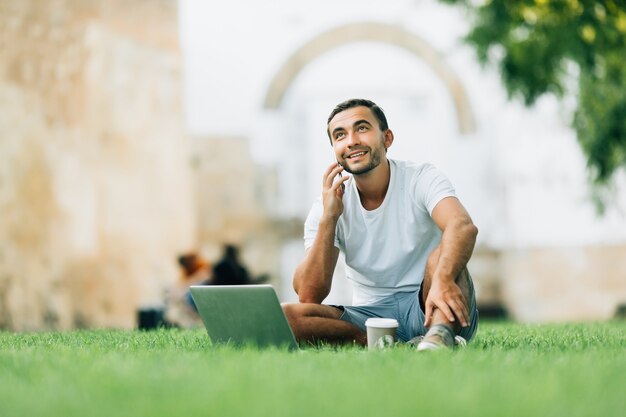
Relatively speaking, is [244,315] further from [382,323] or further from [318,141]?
[318,141]

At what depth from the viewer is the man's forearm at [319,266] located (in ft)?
16.0

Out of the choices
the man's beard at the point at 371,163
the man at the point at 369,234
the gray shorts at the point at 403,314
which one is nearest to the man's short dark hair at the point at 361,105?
the man at the point at 369,234

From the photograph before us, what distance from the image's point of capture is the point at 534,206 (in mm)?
17516

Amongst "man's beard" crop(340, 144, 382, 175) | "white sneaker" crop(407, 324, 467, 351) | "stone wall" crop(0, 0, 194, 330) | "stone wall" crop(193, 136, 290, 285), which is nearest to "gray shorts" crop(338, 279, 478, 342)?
"white sneaker" crop(407, 324, 467, 351)

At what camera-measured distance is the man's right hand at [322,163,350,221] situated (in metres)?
4.85

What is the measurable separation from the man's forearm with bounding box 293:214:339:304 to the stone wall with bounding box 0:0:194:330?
21.4ft

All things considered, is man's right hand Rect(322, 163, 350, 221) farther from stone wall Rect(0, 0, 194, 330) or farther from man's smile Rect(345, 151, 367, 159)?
stone wall Rect(0, 0, 194, 330)

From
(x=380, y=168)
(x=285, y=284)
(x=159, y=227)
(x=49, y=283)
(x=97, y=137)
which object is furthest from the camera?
(x=285, y=284)

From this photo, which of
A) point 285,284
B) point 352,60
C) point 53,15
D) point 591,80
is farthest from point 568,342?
point 352,60

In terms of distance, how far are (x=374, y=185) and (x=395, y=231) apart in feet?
0.84

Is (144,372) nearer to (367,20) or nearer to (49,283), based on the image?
(49,283)

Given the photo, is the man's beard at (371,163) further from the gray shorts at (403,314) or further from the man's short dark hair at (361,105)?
the gray shorts at (403,314)

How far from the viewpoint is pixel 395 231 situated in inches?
191

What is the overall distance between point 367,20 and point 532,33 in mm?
6161
